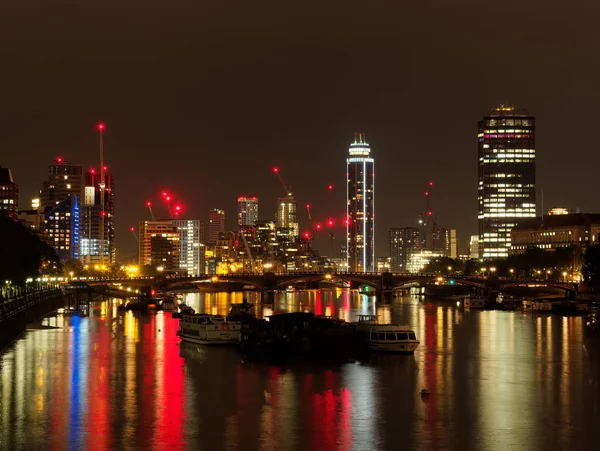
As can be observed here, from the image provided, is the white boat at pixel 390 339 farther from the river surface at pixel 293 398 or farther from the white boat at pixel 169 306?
the white boat at pixel 169 306

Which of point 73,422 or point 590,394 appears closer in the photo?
point 73,422

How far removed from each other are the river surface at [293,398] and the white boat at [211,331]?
4.61 feet

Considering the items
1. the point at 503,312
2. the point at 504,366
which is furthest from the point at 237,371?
the point at 503,312

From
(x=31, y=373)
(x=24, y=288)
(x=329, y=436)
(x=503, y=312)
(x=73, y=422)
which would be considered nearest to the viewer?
(x=329, y=436)

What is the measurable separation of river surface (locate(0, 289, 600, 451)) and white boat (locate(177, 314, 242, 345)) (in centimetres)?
141

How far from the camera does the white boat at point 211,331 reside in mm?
87188

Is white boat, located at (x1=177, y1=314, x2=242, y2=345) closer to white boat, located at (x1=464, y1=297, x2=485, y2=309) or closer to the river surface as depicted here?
the river surface

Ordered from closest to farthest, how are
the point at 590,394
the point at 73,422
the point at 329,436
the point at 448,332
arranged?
the point at 329,436, the point at 73,422, the point at 590,394, the point at 448,332

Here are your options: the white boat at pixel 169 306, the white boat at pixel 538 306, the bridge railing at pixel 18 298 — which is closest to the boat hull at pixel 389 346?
the bridge railing at pixel 18 298

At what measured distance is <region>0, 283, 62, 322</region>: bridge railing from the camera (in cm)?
9996

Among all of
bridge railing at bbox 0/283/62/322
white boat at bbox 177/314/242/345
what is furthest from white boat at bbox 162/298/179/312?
white boat at bbox 177/314/242/345

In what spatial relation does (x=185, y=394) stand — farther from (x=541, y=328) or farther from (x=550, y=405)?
(x=541, y=328)

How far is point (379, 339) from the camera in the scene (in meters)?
80.1

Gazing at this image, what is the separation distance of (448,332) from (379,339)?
3052 cm
